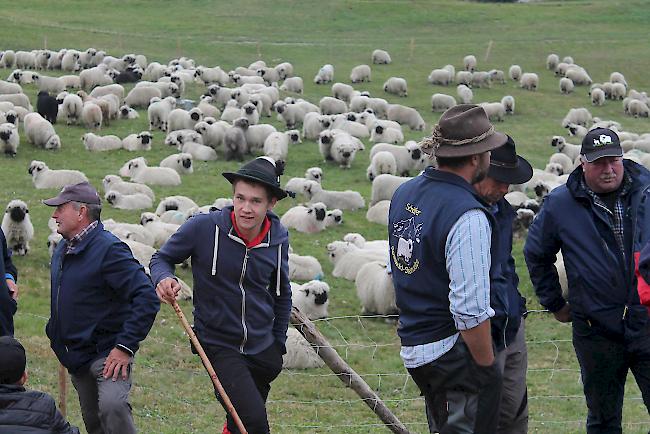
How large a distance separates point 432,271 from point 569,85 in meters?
37.8

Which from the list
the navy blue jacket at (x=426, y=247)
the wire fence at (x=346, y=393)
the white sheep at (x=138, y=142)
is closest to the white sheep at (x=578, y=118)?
the white sheep at (x=138, y=142)

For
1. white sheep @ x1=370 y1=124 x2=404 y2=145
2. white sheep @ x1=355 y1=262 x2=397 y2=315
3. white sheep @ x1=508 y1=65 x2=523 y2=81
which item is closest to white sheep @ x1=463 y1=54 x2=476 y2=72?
white sheep @ x1=508 y1=65 x2=523 y2=81

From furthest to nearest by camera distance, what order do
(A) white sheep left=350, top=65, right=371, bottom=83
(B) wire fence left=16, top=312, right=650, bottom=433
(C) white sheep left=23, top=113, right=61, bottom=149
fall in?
1. (A) white sheep left=350, top=65, right=371, bottom=83
2. (C) white sheep left=23, top=113, right=61, bottom=149
3. (B) wire fence left=16, top=312, right=650, bottom=433

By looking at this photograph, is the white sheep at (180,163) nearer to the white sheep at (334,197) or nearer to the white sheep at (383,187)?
the white sheep at (334,197)

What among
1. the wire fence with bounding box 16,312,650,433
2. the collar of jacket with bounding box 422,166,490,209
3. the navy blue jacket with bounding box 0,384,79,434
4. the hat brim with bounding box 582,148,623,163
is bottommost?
the wire fence with bounding box 16,312,650,433

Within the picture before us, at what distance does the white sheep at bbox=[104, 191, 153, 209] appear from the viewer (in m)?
19.2

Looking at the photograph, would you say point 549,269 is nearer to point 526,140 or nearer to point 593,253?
point 593,253

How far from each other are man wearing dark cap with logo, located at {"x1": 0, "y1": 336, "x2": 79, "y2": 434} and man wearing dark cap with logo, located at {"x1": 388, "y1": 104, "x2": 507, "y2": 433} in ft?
6.43

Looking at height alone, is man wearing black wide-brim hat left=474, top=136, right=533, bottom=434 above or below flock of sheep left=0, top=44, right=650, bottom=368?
above

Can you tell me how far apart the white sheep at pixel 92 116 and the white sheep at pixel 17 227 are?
11955 millimetres

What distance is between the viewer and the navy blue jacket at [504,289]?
5441mm

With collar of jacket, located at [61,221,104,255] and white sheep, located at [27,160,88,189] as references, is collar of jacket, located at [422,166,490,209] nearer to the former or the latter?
collar of jacket, located at [61,221,104,255]

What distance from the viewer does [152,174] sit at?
21625 millimetres

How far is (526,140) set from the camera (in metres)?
31.4
